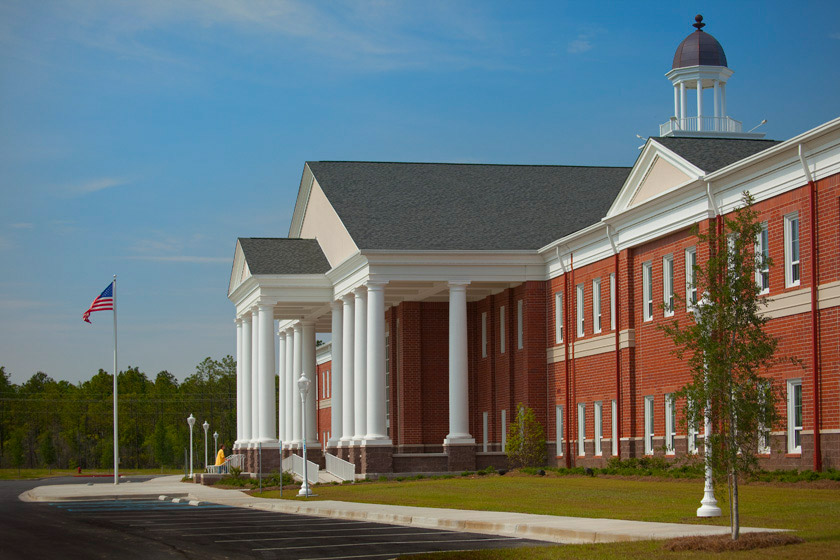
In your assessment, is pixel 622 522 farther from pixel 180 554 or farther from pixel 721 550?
pixel 180 554

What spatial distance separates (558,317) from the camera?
45594mm

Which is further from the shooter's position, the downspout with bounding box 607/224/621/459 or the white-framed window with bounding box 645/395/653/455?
the downspout with bounding box 607/224/621/459

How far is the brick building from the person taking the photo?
2989cm

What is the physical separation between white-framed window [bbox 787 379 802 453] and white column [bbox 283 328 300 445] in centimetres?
3708

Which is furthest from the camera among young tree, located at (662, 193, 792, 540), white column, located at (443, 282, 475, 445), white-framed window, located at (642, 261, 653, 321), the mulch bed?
white column, located at (443, 282, 475, 445)

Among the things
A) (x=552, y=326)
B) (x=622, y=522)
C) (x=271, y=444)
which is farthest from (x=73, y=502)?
(x=622, y=522)

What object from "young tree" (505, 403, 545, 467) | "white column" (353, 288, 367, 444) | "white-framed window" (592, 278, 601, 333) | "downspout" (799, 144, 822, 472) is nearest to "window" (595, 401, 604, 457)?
"white-framed window" (592, 278, 601, 333)

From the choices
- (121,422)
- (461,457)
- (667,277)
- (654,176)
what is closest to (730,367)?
(667,277)

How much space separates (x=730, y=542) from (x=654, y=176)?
22.0m

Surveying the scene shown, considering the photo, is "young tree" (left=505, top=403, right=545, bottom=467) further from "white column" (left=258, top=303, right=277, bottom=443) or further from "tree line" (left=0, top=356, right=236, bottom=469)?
"tree line" (left=0, top=356, right=236, bottom=469)

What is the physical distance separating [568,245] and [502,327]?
24.0 ft

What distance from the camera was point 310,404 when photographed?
64062 mm

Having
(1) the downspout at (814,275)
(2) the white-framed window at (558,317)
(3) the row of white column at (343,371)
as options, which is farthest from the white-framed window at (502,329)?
(1) the downspout at (814,275)

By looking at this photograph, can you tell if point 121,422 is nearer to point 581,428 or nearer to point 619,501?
point 581,428
